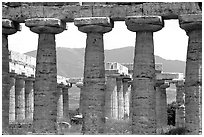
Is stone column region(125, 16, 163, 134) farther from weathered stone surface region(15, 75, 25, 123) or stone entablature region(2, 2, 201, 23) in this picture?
A: weathered stone surface region(15, 75, 25, 123)

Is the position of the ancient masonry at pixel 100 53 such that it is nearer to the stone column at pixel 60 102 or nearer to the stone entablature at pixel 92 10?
the stone entablature at pixel 92 10

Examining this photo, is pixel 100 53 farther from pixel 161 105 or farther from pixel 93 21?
pixel 161 105

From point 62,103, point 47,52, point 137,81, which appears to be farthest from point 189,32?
point 62,103

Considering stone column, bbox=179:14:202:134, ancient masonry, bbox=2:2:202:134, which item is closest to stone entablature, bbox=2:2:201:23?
ancient masonry, bbox=2:2:202:134

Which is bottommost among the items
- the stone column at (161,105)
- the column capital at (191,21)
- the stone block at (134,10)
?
the stone column at (161,105)

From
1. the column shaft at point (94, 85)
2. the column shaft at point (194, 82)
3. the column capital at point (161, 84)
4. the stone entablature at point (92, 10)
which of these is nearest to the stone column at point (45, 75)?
the stone entablature at point (92, 10)
